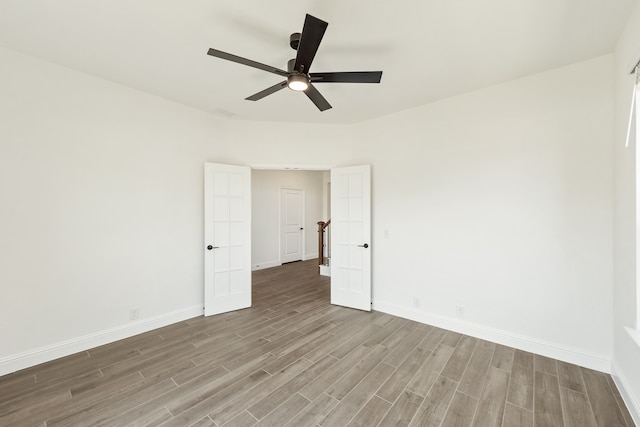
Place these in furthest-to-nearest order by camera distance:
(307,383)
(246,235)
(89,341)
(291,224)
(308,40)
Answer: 1. (291,224)
2. (246,235)
3. (89,341)
4. (307,383)
5. (308,40)

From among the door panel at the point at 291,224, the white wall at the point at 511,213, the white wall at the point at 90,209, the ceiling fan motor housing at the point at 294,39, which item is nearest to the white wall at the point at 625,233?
the white wall at the point at 511,213

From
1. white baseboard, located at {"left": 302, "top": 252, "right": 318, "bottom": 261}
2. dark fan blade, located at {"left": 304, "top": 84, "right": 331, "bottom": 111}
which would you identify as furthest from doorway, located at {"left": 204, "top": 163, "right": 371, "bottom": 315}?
white baseboard, located at {"left": 302, "top": 252, "right": 318, "bottom": 261}

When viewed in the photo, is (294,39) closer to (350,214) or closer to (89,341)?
(350,214)

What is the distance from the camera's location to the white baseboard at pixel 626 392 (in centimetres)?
192

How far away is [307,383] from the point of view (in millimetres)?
2355

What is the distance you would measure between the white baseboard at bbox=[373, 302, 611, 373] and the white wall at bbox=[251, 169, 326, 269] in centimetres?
393

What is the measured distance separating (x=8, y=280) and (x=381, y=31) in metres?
4.01

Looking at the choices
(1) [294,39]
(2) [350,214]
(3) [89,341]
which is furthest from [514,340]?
(3) [89,341]

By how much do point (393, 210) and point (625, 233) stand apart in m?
2.29

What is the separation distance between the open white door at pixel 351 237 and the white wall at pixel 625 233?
2.53 m

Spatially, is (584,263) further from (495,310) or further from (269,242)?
(269,242)

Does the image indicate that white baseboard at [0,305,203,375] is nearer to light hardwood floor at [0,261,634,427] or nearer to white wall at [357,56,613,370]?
light hardwood floor at [0,261,634,427]

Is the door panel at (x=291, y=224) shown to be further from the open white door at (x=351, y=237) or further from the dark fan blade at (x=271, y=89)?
the dark fan blade at (x=271, y=89)

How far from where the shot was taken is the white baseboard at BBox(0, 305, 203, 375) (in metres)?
2.51
